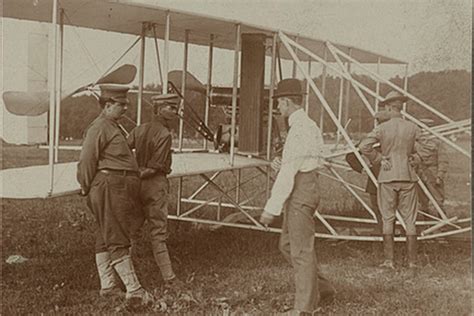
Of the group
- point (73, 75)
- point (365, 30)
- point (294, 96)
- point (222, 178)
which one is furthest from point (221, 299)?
point (222, 178)

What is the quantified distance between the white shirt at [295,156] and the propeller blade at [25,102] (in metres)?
2.68

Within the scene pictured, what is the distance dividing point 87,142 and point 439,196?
5621 millimetres

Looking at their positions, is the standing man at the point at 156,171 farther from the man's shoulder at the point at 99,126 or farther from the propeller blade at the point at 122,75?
the propeller blade at the point at 122,75

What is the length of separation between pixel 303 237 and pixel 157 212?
1.77 metres

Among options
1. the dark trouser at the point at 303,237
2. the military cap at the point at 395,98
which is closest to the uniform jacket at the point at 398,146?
the military cap at the point at 395,98

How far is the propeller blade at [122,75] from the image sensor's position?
6679mm

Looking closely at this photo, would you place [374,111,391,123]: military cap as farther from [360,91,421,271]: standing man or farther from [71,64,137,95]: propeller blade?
[71,64,137,95]: propeller blade

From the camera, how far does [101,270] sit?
209 inches

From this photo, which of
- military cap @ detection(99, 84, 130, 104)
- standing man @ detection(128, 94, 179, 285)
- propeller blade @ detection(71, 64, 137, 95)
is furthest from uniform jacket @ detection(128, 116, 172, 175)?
propeller blade @ detection(71, 64, 137, 95)

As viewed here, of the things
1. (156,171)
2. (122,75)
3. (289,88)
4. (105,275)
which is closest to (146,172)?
(156,171)

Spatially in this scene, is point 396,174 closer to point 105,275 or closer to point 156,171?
point 156,171

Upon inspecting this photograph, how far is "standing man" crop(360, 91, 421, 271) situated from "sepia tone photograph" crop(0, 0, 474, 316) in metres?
0.01

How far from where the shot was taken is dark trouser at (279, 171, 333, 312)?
15.4ft

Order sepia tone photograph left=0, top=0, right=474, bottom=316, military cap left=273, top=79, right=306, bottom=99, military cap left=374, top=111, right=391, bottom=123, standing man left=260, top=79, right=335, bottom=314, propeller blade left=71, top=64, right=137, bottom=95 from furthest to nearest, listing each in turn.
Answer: military cap left=374, top=111, right=391, bottom=123, propeller blade left=71, top=64, right=137, bottom=95, sepia tone photograph left=0, top=0, right=474, bottom=316, military cap left=273, top=79, right=306, bottom=99, standing man left=260, top=79, right=335, bottom=314
